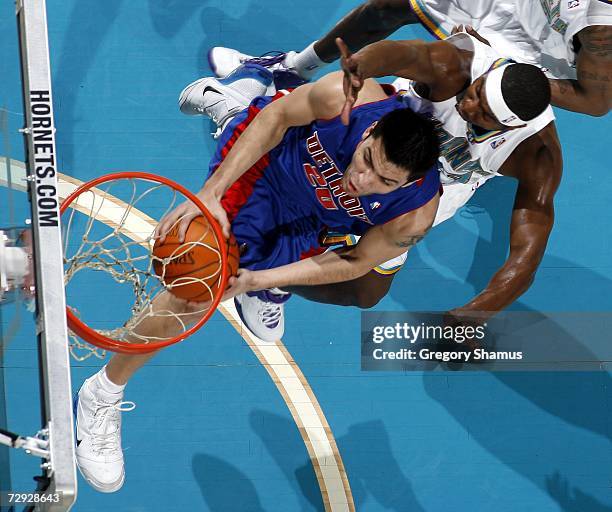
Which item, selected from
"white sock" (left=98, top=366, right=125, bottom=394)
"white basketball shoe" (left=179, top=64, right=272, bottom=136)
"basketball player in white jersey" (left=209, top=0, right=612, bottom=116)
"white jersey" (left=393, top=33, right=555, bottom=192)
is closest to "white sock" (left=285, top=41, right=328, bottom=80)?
"basketball player in white jersey" (left=209, top=0, right=612, bottom=116)

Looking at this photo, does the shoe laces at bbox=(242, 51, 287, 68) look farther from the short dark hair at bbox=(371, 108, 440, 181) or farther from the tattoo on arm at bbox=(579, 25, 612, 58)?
the tattoo on arm at bbox=(579, 25, 612, 58)

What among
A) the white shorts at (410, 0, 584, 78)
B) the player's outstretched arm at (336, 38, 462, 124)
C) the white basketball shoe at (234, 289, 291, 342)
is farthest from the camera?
the white basketball shoe at (234, 289, 291, 342)

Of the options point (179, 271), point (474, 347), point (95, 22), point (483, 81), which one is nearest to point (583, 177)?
point (474, 347)

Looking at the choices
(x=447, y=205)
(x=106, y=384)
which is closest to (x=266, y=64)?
(x=447, y=205)

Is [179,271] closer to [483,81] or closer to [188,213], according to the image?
[188,213]

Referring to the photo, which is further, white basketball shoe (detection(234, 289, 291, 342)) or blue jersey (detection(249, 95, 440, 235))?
white basketball shoe (detection(234, 289, 291, 342))

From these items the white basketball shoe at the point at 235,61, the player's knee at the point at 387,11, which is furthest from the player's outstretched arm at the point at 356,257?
the white basketball shoe at the point at 235,61

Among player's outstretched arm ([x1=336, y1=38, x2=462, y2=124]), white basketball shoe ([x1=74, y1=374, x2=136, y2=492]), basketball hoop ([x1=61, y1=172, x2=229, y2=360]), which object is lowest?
white basketball shoe ([x1=74, y1=374, x2=136, y2=492])

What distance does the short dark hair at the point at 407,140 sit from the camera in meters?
3.07

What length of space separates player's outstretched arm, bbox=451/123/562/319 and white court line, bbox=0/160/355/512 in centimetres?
113

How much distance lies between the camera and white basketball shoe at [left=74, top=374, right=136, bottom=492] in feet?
12.9

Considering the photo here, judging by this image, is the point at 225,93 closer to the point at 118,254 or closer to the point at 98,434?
the point at 118,254

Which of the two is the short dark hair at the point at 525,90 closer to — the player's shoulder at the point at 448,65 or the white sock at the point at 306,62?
the player's shoulder at the point at 448,65

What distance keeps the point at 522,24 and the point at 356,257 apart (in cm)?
152
